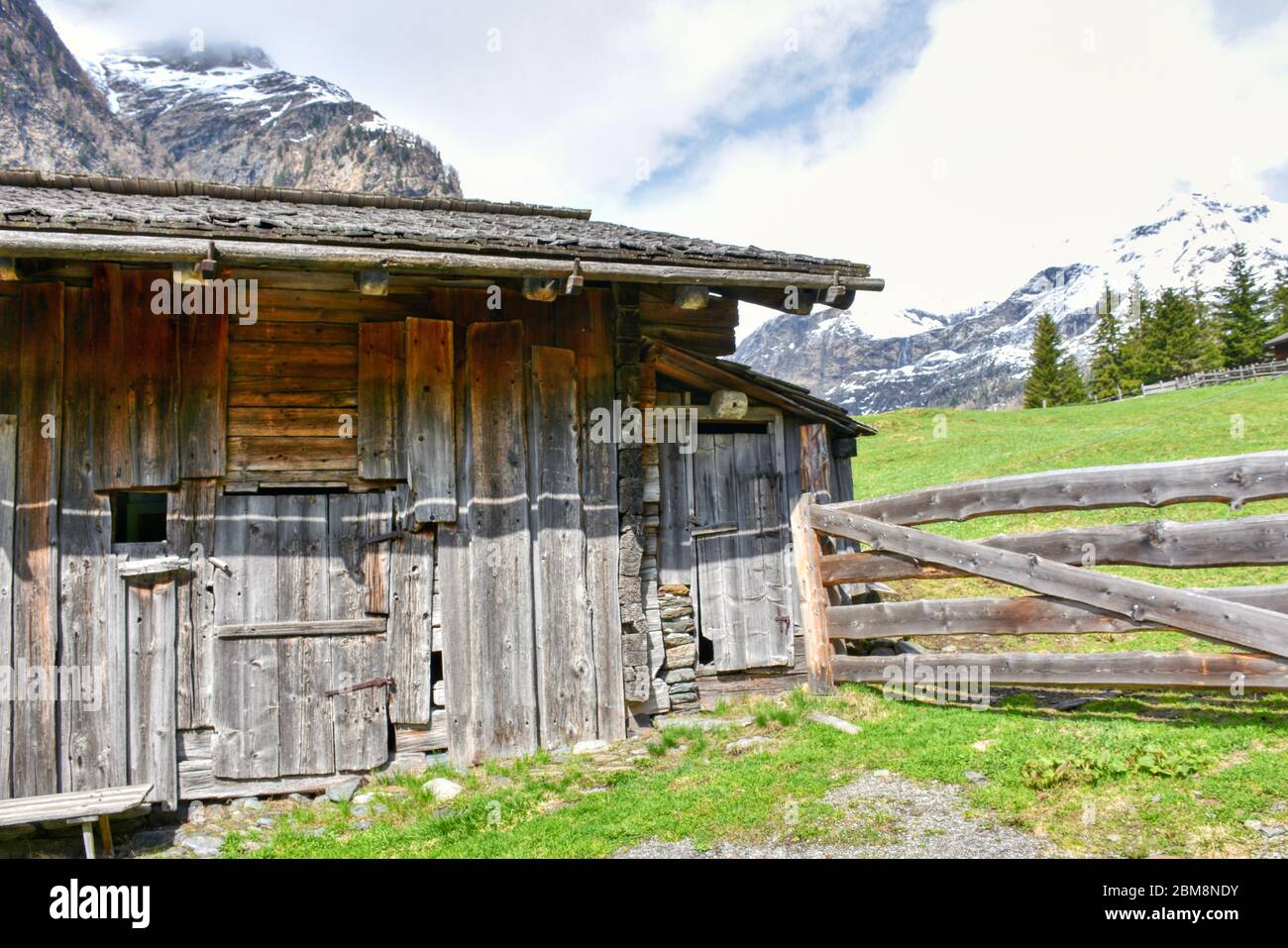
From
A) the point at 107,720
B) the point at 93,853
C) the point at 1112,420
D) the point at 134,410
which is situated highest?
the point at 1112,420

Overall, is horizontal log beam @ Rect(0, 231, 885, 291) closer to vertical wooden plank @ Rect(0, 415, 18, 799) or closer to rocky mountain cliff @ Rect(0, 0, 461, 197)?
vertical wooden plank @ Rect(0, 415, 18, 799)

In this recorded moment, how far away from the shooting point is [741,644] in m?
8.38

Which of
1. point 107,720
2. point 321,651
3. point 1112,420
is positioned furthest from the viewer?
point 1112,420

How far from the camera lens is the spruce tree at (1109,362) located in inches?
2329

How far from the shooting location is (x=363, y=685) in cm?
679

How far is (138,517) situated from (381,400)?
4.36 metres

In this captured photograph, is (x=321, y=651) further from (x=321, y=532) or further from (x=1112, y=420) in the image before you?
(x=1112, y=420)

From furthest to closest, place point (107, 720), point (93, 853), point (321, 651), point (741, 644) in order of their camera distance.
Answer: point (741, 644)
point (321, 651)
point (107, 720)
point (93, 853)

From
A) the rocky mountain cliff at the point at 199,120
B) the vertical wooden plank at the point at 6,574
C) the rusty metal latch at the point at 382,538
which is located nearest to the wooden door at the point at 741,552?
the rusty metal latch at the point at 382,538

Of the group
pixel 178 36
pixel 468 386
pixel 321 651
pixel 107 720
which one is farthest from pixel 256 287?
pixel 178 36

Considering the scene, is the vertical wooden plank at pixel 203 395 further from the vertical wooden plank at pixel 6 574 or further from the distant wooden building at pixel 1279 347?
the distant wooden building at pixel 1279 347

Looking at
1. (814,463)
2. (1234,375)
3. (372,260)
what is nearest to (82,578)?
(372,260)

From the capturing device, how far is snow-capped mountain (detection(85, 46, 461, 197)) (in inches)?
4855
